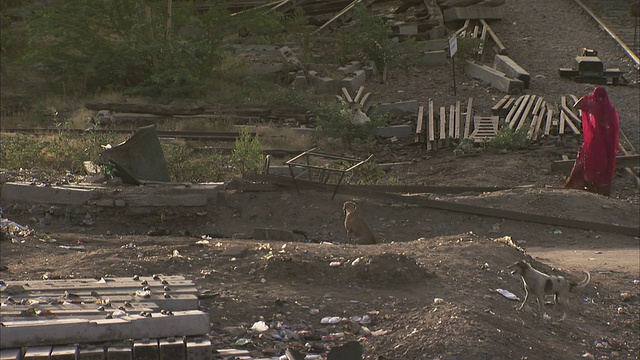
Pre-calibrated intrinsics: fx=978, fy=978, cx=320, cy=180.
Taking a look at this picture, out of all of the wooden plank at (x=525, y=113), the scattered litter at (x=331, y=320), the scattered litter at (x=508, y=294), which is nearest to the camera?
the scattered litter at (x=331, y=320)

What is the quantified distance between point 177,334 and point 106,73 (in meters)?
17.0

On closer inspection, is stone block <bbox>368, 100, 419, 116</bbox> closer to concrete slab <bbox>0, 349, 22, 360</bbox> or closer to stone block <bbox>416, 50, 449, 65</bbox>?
stone block <bbox>416, 50, 449, 65</bbox>

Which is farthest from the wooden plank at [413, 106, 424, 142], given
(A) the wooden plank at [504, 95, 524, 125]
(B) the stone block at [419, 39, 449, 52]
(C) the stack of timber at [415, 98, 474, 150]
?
(B) the stone block at [419, 39, 449, 52]

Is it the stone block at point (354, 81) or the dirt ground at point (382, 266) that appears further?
the stone block at point (354, 81)

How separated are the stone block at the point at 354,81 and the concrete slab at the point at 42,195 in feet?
34.3

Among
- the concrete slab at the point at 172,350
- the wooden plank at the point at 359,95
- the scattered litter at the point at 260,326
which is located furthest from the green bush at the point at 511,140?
the concrete slab at the point at 172,350

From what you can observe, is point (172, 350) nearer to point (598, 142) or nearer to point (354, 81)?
point (598, 142)

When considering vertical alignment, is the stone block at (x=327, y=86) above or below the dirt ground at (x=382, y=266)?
below

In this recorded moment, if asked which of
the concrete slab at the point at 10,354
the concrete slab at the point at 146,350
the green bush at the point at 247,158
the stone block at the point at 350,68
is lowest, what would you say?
the stone block at the point at 350,68

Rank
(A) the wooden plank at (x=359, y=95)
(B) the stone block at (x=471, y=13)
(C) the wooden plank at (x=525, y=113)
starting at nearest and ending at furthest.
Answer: (C) the wooden plank at (x=525, y=113) → (A) the wooden plank at (x=359, y=95) → (B) the stone block at (x=471, y=13)

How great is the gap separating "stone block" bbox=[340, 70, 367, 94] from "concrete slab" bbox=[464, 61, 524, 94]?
2.53 metres

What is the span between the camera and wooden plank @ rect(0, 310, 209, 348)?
5.50 m

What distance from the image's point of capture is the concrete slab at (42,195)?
37.9 feet

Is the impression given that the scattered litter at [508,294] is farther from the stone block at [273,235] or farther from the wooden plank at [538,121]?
the wooden plank at [538,121]
